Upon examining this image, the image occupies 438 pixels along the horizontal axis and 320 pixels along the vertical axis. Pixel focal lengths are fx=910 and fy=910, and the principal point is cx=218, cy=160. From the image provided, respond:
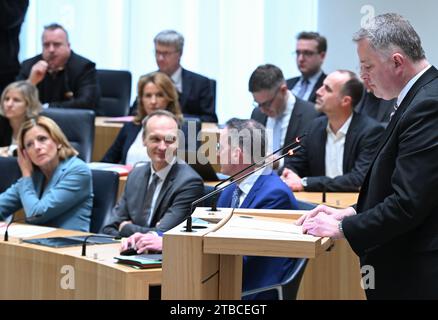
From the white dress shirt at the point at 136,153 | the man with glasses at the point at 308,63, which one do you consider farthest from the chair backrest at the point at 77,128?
the man with glasses at the point at 308,63

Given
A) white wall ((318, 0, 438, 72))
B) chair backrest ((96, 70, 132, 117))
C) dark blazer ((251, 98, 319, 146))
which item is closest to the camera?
dark blazer ((251, 98, 319, 146))

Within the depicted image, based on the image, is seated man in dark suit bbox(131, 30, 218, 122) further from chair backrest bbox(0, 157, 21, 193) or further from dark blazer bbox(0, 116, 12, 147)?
chair backrest bbox(0, 157, 21, 193)

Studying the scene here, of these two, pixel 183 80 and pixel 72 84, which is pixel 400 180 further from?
pixel 72 84

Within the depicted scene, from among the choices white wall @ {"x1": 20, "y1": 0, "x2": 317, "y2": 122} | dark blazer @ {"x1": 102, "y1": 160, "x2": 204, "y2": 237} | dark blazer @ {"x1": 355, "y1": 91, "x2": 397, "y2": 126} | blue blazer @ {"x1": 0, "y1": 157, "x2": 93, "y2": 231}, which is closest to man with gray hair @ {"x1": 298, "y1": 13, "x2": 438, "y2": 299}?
dark blazer @ {"x1": 102, "y1": 160, "x2": 204, "y2": 237}

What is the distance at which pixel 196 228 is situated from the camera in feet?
8.54

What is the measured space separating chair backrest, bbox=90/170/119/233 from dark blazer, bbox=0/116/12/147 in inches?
69.7

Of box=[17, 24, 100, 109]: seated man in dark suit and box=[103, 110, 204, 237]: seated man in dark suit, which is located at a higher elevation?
box=[17, 24, 100, 109]: seated man in dark suit

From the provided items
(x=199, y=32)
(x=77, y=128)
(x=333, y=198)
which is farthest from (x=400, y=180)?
(x=199, y=32)

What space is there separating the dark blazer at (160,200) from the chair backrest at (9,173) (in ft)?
2.51

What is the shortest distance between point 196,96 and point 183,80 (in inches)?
6.2

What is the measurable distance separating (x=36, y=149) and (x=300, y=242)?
2363mm

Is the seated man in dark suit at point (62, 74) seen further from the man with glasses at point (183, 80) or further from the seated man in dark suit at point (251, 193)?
the seated man in dark suit at point (251, 193)

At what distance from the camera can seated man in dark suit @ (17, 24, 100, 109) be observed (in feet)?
22.2
